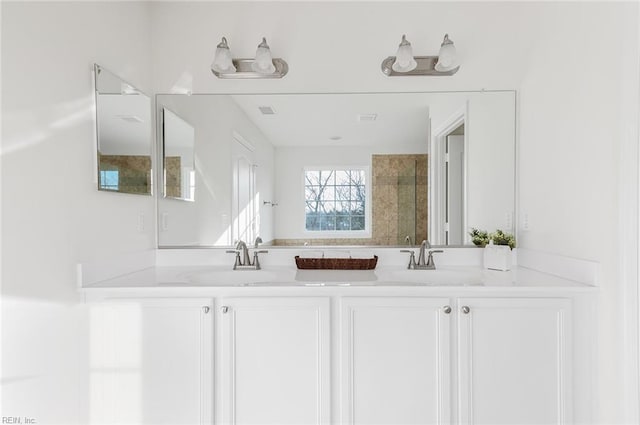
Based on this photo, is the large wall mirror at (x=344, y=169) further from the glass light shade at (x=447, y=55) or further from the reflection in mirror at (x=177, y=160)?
the glass light shade at (x=447, y=55)

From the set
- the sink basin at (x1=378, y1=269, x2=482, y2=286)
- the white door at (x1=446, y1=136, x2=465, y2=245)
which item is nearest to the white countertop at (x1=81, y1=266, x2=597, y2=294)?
the sink basin at (x1=378, y1=269, x2=482, y2=286)

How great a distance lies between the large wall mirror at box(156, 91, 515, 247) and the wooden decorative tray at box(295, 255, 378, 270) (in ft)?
0.40

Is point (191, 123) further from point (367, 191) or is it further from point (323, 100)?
point (367, 191)

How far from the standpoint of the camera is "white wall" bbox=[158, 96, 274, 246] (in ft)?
7.20

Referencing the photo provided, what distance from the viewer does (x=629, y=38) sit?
1.36m

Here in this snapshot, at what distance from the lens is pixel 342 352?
5.17 feet

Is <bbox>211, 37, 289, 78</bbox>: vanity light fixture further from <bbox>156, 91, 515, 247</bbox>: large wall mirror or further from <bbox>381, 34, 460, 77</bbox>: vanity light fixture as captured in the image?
<bbox>381, 34, 460, 77</bbox>: vanity light fixture

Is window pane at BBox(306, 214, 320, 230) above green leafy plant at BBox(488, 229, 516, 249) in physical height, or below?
above

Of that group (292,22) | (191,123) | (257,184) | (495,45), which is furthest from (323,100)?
(495,45)

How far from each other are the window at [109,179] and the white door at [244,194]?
0.61 metres

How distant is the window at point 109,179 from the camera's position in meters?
1.70

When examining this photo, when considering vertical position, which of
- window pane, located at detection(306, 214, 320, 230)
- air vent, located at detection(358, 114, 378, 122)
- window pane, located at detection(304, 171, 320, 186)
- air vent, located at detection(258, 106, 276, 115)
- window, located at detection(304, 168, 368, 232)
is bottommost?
window pane, located at detection(306, 214, 320, 230)

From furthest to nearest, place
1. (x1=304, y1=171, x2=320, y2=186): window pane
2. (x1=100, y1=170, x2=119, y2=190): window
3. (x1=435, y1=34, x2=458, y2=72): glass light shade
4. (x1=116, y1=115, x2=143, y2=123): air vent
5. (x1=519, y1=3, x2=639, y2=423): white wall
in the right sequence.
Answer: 1. (x1=304, y1=171, x2=320, y2=186): window pane
2. (x1=435, y1=34, x2=458, y2=72): glass light shade
3. (x1=116, y1=115, x2=143, y2=123): air vent
4. (x1=100, y1=170, x2=119, y2=190): window
5. (x1=519, y1=3, x2=639, y2=423): white wall

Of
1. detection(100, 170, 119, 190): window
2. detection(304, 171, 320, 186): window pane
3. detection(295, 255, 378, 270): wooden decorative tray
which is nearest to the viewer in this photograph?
detection(100, 170, 119, 190): window
